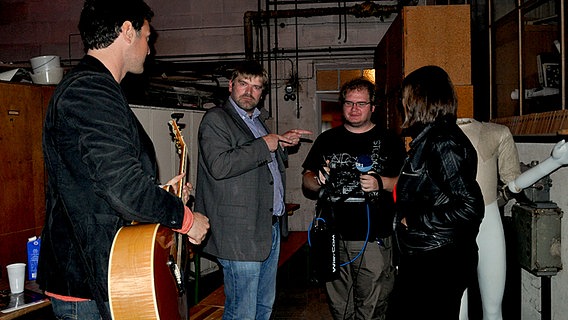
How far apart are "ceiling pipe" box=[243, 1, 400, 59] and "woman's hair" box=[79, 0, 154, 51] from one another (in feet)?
15.8

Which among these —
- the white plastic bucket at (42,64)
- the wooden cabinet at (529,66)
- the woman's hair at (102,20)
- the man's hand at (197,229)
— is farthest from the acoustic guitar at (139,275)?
the white plastic bucket at (42,64)

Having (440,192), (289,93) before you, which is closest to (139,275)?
Answer: (440,192)

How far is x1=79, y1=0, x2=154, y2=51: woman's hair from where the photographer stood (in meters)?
1.38

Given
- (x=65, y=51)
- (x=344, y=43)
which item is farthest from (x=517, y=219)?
(x=65, y=51)

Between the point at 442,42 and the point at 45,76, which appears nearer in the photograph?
the point at 442,42

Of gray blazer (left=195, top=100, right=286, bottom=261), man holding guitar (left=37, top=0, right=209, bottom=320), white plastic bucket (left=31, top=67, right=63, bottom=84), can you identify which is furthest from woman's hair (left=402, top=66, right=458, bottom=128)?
white plastic bucket (left=31, top=67, right=63, bottom=84)

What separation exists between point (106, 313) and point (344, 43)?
5.53 m

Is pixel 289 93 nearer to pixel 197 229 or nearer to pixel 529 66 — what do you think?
pixel 529 66

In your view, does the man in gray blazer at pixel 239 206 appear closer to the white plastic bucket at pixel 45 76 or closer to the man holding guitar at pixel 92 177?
the man holding guitar at pixel 92 177

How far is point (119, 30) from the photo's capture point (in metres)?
1.40

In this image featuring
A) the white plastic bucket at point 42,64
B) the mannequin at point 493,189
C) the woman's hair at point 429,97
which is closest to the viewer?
the woman's hair at point 429,97

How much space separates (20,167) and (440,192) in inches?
107

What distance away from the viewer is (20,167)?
3119mm

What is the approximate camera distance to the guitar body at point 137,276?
1.33 m
